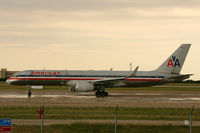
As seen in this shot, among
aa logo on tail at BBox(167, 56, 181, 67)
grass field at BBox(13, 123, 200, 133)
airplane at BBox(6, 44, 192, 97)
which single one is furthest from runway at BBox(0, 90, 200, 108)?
grass field at BBox(13, 123, 200, 133)

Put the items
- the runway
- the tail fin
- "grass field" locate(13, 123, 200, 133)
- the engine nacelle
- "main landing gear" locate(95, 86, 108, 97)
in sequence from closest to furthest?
"grass field" locate(13, 123, 200, 133) < the runway < the engine nacelle < "main landing gear" locate(95, 86, 108, 97) < the tail fin

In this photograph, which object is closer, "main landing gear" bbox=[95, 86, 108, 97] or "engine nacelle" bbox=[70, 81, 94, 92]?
"engine nacelle" bbox=[70, 81, 94, 92]

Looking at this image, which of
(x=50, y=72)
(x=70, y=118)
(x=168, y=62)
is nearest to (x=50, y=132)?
(x=70, y=118)

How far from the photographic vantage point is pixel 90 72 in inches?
1945

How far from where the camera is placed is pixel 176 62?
51719 mm

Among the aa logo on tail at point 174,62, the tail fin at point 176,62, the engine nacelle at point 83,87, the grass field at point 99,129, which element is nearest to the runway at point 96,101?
the engine nacelle at point 83,87

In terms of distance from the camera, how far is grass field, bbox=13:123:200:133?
60.9ft

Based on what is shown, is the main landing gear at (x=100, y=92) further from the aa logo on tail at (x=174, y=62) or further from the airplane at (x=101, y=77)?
the aa logo on tail at (x=174, y=62)

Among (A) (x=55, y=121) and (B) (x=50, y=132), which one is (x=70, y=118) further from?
(B) (x=50, y=132)

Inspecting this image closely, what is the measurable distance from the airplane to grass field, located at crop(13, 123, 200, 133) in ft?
84.3

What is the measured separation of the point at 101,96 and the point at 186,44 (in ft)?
51.8

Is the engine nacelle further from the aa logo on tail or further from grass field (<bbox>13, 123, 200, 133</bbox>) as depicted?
grass field (<bbox>13, 123, 200, 133</bbox>)

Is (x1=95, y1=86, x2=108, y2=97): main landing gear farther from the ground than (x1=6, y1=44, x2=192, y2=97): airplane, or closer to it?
closer to it

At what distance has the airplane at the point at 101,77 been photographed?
47.5 m
